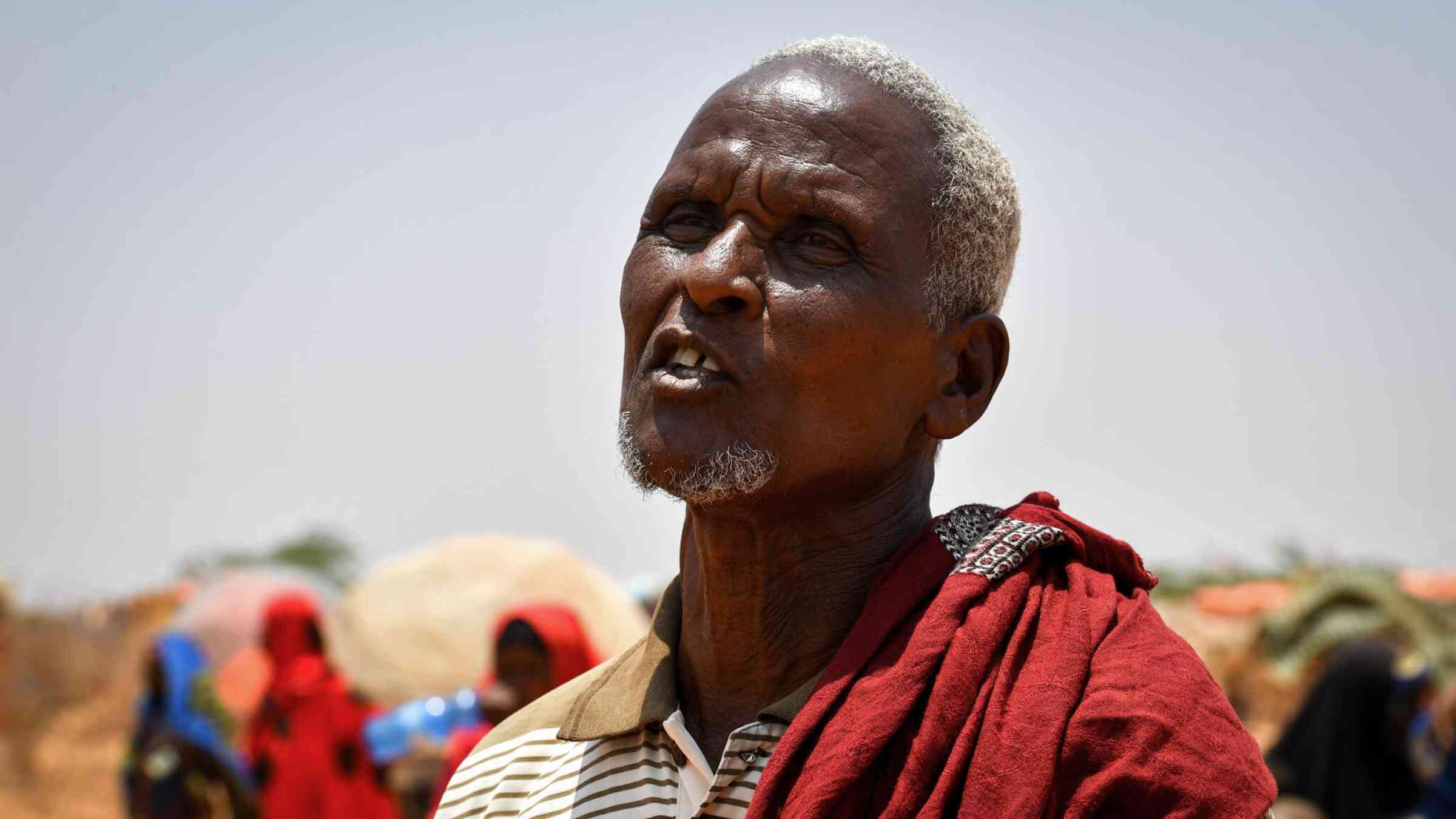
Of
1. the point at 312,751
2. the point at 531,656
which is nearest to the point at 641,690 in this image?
the point at 531,656

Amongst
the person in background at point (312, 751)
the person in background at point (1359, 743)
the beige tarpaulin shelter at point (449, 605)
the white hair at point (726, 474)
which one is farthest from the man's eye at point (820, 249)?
the beige tarpaulin shelter at point (449, 605)

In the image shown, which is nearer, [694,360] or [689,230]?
[694,360]

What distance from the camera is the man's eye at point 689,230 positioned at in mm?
2383

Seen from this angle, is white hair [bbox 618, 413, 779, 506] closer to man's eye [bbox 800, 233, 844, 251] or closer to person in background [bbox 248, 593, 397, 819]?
man's eye [bbox 800, 233, 844, 251]

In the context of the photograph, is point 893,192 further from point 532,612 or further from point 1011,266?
point 532,612

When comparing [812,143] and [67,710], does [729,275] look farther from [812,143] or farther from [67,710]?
[67,710]

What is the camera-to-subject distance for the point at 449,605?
1305 centimetres

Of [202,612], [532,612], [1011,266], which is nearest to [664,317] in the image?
[1011,266]

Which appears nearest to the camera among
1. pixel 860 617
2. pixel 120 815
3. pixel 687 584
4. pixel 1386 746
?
pixel 860 617

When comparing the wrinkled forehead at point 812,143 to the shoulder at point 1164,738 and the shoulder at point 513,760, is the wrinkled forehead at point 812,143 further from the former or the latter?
the shoulder at point 513,760

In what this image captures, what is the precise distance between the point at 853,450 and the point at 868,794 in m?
0.55

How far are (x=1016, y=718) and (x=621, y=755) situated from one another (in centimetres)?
77

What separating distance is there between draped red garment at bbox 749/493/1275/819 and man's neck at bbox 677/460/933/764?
18 cm

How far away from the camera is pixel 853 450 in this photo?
2271 millimetres
